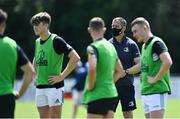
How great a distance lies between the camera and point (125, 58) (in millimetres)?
12891

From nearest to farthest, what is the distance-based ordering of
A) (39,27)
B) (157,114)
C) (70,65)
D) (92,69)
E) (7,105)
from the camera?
1. (7,105)
2. (92,69)
3. (157,114)
4. (39,27)
5. (70,65)

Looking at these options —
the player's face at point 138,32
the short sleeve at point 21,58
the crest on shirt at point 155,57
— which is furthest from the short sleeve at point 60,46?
the short sleeve at point 21,58

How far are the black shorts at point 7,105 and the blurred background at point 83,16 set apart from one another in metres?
37.7

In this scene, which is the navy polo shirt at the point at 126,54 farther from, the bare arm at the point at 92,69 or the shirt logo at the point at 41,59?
the bare arm at the point at 92,69

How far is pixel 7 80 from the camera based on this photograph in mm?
9430

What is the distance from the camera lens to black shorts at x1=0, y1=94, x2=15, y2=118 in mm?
9344

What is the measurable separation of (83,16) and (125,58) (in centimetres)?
3702

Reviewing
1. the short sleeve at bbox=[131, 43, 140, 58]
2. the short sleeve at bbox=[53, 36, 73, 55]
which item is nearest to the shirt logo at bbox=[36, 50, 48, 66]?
the short sleeve at bbox=[53, 36, 73, 55]

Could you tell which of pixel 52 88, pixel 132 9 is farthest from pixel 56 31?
pixel 52 88

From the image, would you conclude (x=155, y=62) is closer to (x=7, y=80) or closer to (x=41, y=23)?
(x=41, y=23)

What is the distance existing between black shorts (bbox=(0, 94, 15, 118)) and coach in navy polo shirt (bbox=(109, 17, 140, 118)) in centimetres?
374

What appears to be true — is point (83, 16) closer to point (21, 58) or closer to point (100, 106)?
point (100, 106)

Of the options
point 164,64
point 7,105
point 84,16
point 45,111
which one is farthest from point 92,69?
point 84,16

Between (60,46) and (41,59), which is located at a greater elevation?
(60,46)
